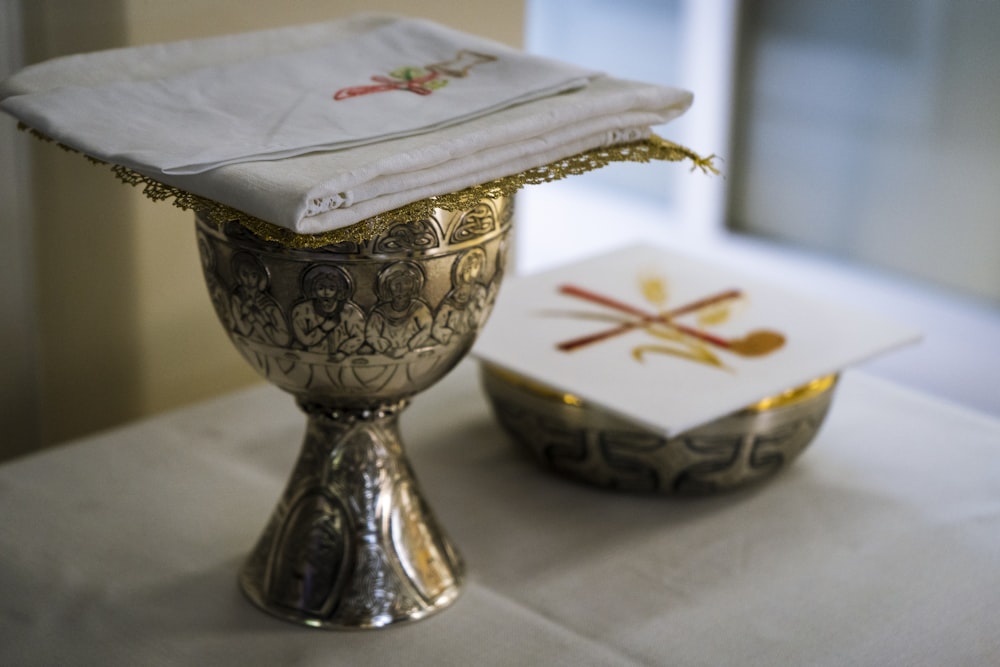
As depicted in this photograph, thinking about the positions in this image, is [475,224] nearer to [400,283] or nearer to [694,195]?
[400,283]

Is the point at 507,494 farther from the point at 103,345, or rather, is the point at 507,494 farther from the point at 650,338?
the point at 103,345

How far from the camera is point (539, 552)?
85 centimetres

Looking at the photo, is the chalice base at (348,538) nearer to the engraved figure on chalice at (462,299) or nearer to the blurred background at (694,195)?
the engraved figure on chalice at (462,299)

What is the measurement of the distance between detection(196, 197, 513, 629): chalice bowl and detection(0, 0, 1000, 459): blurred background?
0.32 metres

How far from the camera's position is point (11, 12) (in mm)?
932

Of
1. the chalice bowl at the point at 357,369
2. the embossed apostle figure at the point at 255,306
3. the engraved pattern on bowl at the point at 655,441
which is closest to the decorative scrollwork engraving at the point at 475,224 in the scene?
the chalice bowl at the point at 357,369

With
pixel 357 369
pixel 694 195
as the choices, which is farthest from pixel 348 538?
pixel 694 195

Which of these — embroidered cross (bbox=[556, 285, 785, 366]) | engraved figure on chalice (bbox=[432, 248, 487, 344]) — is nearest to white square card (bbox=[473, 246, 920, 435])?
embroidered cross (bbox=[556, 285, 785, 366])

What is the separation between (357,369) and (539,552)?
215 millimetres

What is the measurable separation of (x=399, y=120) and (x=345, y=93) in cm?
7

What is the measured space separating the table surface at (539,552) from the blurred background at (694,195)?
0.09 metres

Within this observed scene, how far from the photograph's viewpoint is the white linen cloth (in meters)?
0.62

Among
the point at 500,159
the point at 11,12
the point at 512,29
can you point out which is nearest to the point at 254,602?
the point at 500,159

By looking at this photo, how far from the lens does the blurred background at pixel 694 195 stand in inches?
39.5
